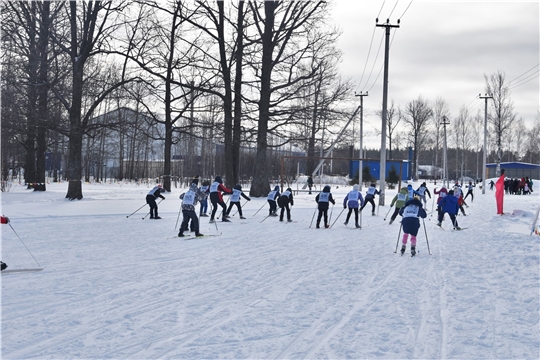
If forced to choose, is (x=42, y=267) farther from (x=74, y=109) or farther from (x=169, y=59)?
(x=169, y=59)

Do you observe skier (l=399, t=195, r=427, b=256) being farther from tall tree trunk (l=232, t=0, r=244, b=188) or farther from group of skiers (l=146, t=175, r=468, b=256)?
tall tree trunk (l=232, t=0, r=244, b=188)

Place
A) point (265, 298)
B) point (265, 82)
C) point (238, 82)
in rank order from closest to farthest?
point (265, 298) < point (265, 82) < point (238, 82)

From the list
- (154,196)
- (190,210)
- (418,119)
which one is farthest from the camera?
(418,119)

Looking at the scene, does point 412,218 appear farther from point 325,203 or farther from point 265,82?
point 265,82

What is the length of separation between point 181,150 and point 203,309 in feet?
221

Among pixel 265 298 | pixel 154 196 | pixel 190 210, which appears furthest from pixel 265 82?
pixel 265 298

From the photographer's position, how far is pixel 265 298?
25.7ft

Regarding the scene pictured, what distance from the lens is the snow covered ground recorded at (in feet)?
18.7

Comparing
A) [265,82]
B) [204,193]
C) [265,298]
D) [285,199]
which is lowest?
[265,298]

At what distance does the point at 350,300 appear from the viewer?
25.6ft

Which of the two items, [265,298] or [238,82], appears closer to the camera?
[265,298]

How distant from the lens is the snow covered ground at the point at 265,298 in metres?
5.71

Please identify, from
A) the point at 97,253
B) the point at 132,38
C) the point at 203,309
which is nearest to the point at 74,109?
the point at 132,38

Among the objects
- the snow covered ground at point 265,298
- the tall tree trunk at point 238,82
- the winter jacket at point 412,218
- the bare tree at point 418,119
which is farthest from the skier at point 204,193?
the bare tree at point 418,119
